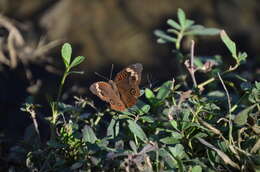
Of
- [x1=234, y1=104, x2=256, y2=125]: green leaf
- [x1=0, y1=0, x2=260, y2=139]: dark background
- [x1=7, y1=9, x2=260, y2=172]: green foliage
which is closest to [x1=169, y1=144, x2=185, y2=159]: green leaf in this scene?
[x1=7, y1=9, x2=260, y2=172]: green foliage

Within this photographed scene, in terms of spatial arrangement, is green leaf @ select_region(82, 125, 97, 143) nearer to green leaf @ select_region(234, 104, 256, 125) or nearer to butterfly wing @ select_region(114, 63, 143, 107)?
butterfly wing @ select_region(114, 63, 143, 107)

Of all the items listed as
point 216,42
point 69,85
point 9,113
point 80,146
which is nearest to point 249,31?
point 216,42

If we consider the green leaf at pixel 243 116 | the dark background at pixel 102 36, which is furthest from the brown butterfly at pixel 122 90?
the dark background at pixel 102 36

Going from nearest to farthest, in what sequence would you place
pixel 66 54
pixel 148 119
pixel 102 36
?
pixel 148 119, pixel 66 54, pixel 102 36

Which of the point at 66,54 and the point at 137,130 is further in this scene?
the point at 66,54

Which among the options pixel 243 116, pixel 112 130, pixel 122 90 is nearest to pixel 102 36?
pixel 122 90

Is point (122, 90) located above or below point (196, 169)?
above

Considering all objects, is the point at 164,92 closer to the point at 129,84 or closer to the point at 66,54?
the point at 129,84

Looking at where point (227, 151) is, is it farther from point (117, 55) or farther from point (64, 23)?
point (64, 23)
